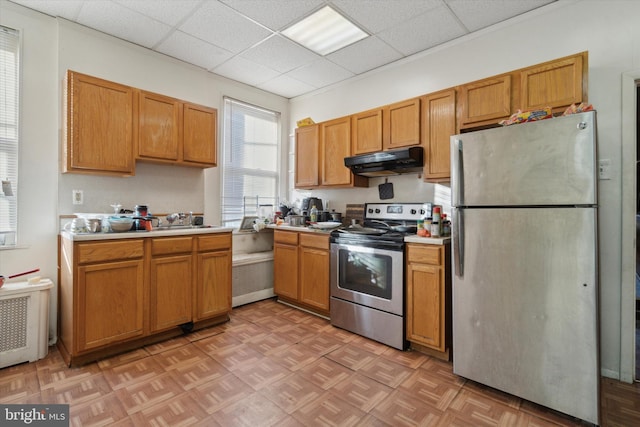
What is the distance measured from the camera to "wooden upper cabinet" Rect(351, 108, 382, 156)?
3.15 m

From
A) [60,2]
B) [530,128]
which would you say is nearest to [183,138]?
[60,2]

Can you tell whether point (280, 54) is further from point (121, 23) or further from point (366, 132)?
point (121, 23)

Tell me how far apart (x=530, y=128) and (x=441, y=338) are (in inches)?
62.6

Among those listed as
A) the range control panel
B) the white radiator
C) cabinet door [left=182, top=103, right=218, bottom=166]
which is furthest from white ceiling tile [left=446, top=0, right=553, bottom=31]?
the white radiator

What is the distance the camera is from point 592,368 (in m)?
1.62

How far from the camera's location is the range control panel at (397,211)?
3.03 m

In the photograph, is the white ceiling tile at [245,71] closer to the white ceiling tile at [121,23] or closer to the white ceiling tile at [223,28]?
the white ceiling tile at [223,28]

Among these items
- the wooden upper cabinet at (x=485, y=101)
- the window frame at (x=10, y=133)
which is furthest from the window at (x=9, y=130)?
the wooden upper cabinet at (x=485, y=101)

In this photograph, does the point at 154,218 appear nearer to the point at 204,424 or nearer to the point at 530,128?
the point at 204,424

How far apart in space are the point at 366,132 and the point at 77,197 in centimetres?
282

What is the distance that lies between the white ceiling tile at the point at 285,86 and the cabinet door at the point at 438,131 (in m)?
1.81

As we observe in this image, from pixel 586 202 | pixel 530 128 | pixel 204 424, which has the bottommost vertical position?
pixel 204 424

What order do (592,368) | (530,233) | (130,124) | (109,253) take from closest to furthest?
(592,368) → (530,233) → (109,253) → (130,124)

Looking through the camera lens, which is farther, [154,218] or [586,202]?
[154,218]
